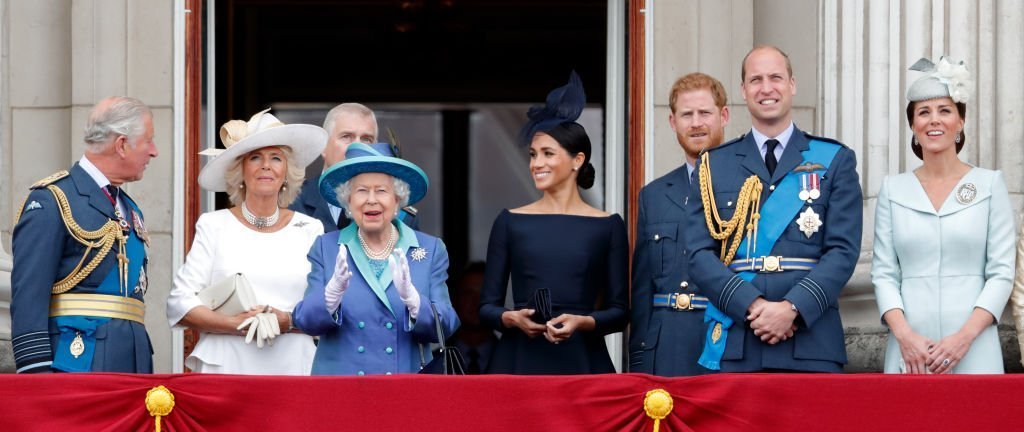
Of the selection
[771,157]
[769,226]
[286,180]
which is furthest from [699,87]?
[286,180]

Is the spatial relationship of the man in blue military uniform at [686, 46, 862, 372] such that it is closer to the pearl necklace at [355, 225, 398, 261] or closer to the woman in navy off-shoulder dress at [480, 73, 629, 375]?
the woman in navy off-shoulder dress at [480, 73, 629, 375]

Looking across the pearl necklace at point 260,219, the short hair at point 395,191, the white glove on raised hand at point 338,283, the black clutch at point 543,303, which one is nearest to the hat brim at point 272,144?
the pearl necklace at point 260,219

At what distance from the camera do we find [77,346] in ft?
18.2

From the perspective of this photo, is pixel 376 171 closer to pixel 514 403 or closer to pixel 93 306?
pixel 93 306

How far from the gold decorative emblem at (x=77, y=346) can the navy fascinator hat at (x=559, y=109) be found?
1.81 meters

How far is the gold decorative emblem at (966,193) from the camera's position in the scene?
18.8 feet

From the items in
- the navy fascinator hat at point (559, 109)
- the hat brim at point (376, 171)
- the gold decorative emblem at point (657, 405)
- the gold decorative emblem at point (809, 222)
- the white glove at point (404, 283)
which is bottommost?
the gold decorative emblem at point (657, 405)

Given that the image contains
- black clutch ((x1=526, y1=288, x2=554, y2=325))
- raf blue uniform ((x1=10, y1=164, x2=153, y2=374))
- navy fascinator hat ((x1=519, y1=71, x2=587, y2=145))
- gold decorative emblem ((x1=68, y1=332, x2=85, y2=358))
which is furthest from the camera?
navy fascinator hat ((x1=519, y1=71, x2=587, y2=145))

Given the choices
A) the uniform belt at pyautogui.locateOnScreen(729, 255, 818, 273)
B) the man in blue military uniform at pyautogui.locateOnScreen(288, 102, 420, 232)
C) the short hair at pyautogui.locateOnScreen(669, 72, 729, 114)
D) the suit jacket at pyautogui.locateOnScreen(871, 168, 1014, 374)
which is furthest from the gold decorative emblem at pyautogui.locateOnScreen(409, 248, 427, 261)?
the suit jacket at pyautogui.locateOnScreen(871, 168, 1014, 374)

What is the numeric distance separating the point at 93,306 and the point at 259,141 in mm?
826

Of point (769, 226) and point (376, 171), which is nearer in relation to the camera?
point (769, 226)

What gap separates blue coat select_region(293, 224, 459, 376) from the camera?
5.55 m

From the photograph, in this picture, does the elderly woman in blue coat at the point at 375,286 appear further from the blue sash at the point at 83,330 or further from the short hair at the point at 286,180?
the blue sash at the point at 83,330

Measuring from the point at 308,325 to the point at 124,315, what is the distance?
0.67 m
